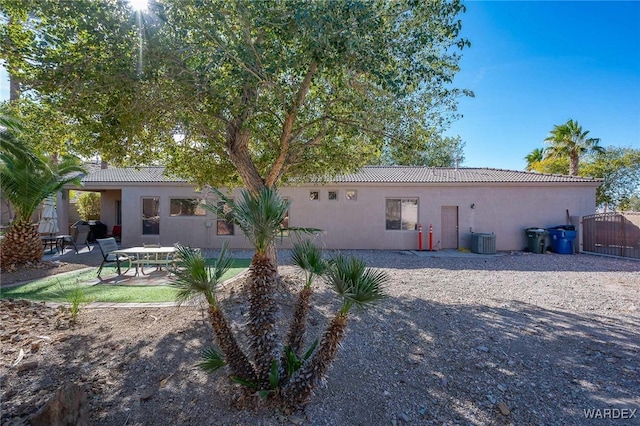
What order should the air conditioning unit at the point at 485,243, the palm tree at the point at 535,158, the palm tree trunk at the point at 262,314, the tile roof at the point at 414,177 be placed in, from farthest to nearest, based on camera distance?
the palm tree at the point at 535,158 < the tile roof at the point at 414,177 < the air conditioning unit at the point at 485,243 < the palm tree trunk at the point at 262,314

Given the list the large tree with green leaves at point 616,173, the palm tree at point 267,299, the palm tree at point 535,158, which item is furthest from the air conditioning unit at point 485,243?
the large tree with green leaves at point 616,173

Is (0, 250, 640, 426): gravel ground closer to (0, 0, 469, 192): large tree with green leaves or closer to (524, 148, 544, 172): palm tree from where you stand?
(0, 0, 469, 192): large tree with green leaves

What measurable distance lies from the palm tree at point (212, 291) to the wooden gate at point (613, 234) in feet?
52.7

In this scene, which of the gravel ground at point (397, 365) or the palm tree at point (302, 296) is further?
the palm tree at point (302, 296)

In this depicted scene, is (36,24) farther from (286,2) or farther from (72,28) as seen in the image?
(286,2)

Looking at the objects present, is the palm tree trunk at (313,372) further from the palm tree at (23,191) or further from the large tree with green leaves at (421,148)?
the palm tree at (23,191)

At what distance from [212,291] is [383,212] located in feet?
39.6

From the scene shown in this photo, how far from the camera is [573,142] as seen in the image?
840 inches

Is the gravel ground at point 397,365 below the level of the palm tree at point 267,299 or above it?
below

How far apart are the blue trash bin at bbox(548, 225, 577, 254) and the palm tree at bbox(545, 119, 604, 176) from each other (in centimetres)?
1141

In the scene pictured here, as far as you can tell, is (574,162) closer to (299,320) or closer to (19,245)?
(299,320)

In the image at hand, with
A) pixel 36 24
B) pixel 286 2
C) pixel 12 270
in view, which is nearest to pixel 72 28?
pixel 36 24

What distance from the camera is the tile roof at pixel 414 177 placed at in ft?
45.0

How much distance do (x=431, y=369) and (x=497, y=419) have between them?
87cm
